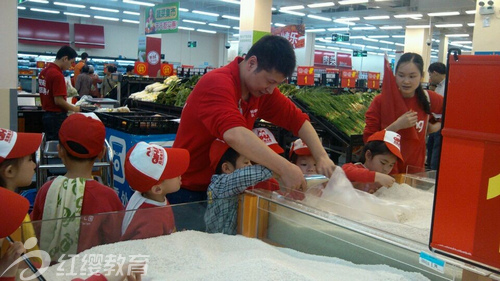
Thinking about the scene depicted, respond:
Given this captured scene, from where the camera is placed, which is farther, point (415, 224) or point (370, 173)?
point (370, 173)

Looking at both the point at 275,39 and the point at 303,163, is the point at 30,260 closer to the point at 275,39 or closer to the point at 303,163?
the point at 275,39

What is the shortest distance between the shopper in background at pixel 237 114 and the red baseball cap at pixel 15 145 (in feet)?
2.30

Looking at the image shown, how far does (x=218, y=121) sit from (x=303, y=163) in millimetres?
1023

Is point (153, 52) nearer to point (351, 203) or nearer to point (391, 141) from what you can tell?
point (391, 141)

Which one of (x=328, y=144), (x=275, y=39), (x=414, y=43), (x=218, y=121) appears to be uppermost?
(x=414, y=43)

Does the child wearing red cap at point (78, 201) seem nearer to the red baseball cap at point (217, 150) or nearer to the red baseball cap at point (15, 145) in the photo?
the red baseball cap at point (15, 145)

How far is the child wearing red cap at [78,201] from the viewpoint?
4.41 ft

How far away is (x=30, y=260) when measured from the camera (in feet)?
4.09

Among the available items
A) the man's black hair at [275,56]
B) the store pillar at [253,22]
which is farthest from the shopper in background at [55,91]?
the store pillar at [253,22]

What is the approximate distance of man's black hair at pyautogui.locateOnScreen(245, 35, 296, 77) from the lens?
2006 mm

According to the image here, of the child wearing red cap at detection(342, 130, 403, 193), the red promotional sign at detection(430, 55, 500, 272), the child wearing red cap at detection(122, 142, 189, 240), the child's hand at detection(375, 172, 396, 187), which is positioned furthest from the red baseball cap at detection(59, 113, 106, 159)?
the red promotional sign at detection(430, 55, 500, 272)

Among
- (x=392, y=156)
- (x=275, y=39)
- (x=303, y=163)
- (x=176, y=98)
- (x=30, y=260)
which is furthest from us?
(x=176, y=98)

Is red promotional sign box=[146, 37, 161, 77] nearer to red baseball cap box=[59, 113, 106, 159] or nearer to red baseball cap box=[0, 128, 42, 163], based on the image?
red baseball cap box=[59, 113, 106, 159]

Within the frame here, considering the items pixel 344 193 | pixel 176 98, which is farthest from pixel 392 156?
pixel 176 98
